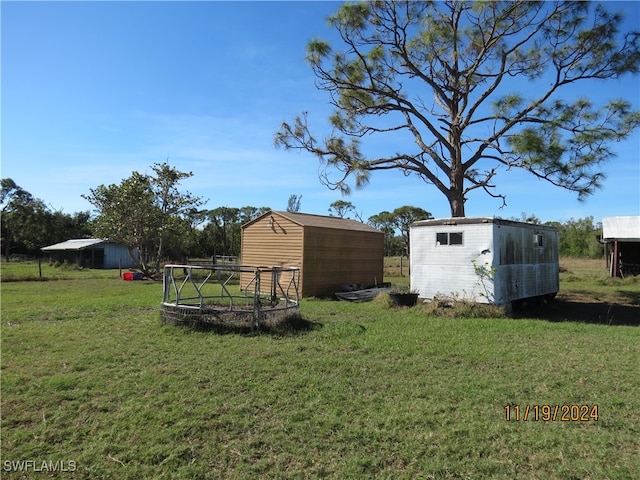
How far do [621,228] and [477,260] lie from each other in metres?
15.7

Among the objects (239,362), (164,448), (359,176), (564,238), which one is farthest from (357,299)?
(564,238)

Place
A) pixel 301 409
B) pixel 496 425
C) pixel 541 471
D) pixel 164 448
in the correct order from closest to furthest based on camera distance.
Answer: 1. pixel 541 471
2. pixel 164 448
3. pixel 496 425
4. pixel 301 409

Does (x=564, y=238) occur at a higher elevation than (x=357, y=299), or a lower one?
higher

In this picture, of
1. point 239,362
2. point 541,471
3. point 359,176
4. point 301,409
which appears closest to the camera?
point 541,471

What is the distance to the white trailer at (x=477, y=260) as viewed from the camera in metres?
9.76

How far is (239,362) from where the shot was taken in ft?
16.7

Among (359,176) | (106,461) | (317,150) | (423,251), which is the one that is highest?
(317,150)

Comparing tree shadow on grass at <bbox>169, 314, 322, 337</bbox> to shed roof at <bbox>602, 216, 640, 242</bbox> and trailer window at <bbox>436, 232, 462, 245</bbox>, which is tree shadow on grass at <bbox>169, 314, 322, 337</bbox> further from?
shed roof at <bbox>602, 216, 640, 242</bbox>

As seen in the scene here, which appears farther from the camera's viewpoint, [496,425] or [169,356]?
[169,356]

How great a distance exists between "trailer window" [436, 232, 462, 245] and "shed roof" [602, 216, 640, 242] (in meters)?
13.8

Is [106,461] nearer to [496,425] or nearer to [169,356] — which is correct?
[169,356]

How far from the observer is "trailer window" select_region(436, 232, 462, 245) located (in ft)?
34.0

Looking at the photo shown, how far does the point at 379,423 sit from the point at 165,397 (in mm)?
2063
